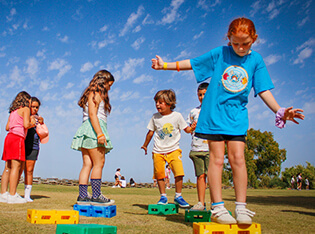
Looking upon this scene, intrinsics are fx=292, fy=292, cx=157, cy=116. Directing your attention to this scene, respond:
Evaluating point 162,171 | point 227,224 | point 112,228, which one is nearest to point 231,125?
point 227,224

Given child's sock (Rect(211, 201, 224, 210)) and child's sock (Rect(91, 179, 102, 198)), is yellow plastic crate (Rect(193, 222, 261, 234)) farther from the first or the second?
child's sock (Rect(91, 179, 102, 198))

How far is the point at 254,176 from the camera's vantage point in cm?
4181

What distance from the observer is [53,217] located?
11.0ft

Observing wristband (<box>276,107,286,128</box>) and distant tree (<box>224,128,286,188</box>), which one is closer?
wristband (<box>276,107,286,128</box>)

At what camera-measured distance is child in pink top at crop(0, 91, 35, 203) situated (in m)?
5.81

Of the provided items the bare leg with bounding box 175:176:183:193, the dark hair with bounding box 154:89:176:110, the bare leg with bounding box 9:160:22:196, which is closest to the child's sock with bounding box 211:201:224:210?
the bare leg with bounding box 175:176:183:193

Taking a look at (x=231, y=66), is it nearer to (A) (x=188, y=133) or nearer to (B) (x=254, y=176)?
(A) (x=188, y=133)

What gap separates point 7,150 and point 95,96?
268 centimetres

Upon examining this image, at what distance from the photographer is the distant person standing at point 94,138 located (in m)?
4.38

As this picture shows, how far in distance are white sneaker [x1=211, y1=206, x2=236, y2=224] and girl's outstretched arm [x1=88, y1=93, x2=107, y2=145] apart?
2.09 m

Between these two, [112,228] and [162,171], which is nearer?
[112,228]

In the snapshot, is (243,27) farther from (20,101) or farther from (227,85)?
(20,101)

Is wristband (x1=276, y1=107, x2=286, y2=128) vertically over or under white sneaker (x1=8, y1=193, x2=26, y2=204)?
over

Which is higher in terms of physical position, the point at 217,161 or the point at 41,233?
the point at 217,161
